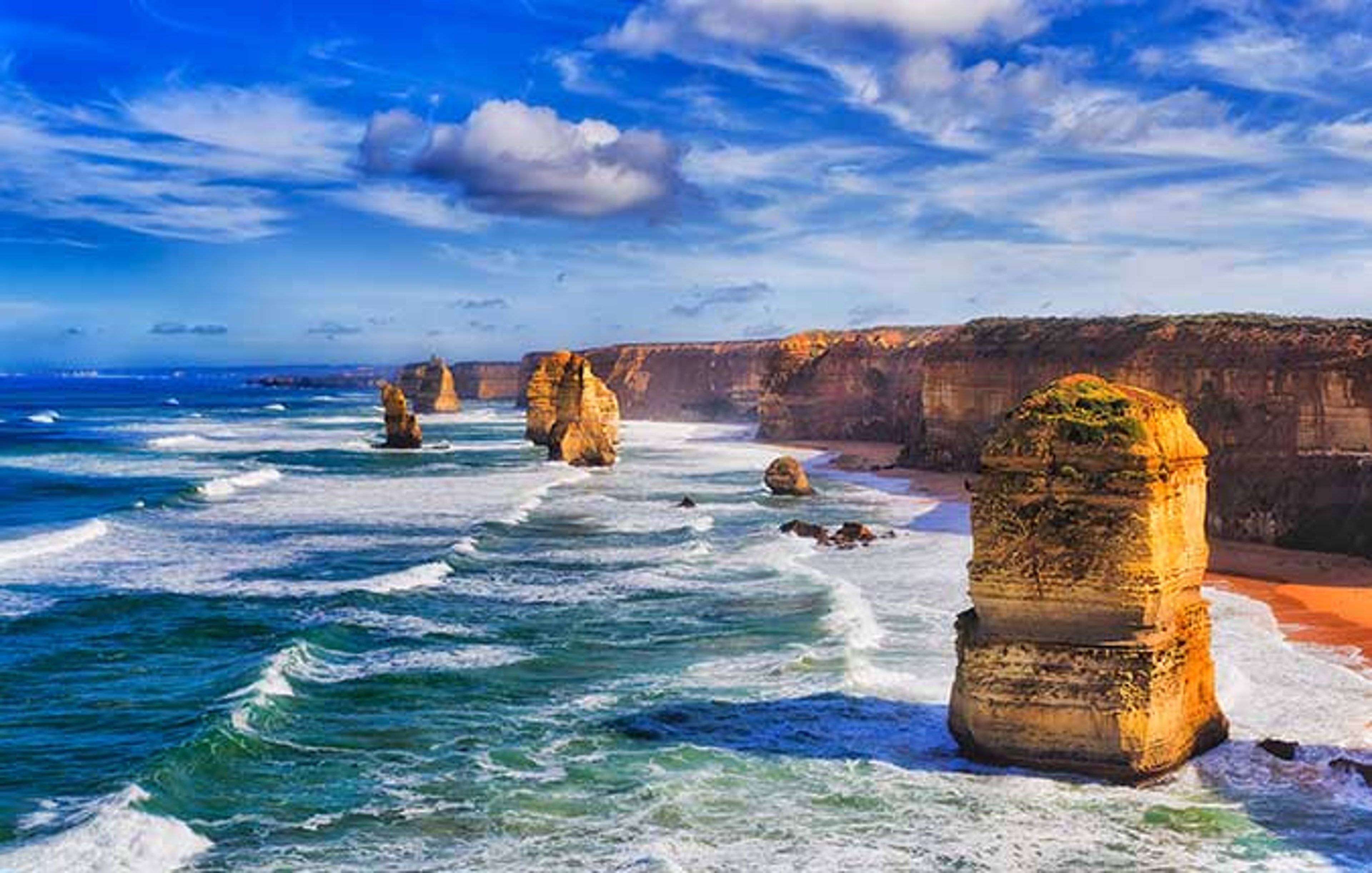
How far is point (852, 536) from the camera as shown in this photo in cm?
3706

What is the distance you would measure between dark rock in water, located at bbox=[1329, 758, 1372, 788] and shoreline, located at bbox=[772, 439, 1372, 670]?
6612mm

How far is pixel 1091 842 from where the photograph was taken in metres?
14.0

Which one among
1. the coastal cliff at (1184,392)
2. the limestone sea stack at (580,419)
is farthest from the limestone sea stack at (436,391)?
the limestone sea stack at (580,419)

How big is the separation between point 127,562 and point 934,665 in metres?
21.8

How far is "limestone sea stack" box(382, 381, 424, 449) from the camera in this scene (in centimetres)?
7275

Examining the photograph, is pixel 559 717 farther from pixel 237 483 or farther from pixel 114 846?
pixel 237 483

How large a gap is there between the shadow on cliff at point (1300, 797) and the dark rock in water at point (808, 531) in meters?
20.3

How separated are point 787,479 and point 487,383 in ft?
433

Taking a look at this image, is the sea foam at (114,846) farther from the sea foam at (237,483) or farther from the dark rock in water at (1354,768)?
the sea foam at (237,483)

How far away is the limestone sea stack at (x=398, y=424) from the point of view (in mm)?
72750

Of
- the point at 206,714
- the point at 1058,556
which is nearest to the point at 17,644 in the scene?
the point at 206,714

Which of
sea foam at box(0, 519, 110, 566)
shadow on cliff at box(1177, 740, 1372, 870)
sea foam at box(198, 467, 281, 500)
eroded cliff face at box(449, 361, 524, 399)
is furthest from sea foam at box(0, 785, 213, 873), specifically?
eroded cliff face at box(449, 361, 524, 399)

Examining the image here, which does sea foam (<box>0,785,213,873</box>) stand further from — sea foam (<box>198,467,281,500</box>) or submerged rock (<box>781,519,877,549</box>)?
sea foam (<box>198,467,281,500</box>)

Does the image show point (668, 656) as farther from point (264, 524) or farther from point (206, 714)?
point (264, 524)
